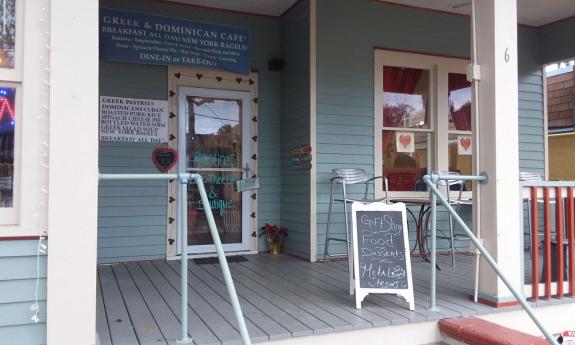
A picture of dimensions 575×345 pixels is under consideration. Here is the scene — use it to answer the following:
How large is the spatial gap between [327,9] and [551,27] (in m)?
3.08

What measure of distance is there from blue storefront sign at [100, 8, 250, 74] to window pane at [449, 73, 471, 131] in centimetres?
235

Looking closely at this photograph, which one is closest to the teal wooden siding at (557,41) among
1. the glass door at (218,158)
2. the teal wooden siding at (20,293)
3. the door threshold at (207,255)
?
the glass door at (218,158)

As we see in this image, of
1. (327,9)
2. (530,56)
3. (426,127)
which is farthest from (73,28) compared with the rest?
(530,56)

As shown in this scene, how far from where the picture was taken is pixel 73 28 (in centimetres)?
220

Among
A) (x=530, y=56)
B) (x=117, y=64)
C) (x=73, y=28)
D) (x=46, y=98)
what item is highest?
(x=530, y=56)

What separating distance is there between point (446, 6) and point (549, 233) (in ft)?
9.41

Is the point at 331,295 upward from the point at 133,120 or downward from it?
downward

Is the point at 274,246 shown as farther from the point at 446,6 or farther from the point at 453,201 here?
the point at 446,6

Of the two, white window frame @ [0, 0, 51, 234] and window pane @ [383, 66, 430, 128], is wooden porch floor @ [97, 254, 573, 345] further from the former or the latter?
window pane @ [383, 66, 430, 128]

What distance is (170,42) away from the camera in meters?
4.67

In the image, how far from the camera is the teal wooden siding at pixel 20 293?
2143mm

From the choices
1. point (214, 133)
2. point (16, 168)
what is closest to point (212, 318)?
point (16, 168)

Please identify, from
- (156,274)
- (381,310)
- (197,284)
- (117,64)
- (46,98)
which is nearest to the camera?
(46,98)

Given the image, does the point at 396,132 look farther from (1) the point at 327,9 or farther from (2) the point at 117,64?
(2) the point at 117,64
